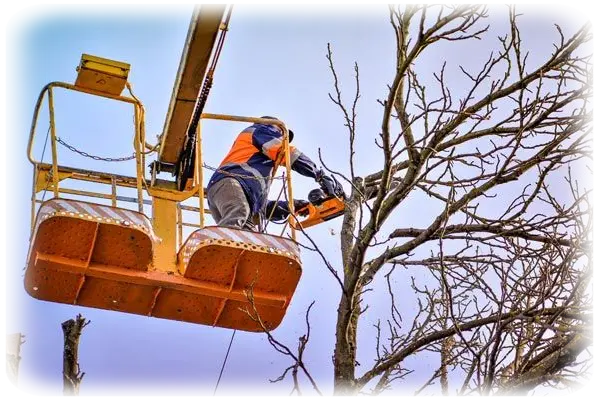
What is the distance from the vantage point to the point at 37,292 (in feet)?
26.3

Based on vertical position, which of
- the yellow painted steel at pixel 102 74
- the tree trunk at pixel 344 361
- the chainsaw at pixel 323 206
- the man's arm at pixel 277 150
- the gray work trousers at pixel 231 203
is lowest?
the tree trunk at pixel 344 361

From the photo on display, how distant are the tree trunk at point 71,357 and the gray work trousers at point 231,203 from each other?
71.3 inches

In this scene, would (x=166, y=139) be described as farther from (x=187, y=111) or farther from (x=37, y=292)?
(x=37, y=292)

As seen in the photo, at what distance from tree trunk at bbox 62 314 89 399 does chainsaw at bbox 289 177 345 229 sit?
3.13 meters

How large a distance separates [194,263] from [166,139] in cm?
214

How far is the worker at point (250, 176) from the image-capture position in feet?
27.9

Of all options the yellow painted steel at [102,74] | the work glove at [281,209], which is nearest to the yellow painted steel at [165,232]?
the work glove at [281,209]

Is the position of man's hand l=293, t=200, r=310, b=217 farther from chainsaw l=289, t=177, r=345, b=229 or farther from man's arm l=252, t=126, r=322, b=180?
man's arm l=252, t=126, r=322, b=180

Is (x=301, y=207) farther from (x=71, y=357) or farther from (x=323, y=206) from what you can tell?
(x=71, y=357)

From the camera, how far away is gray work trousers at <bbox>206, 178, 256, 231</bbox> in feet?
27.4

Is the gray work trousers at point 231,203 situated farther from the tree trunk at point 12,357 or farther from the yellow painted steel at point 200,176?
the tree trunk at point 12,357

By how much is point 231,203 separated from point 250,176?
32 cm

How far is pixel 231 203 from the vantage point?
8.52 metres

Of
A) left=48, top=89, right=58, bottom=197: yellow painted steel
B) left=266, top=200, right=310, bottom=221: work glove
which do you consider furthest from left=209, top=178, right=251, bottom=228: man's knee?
left=48, top=89, right=58, bottom=197: yellow painted steel
